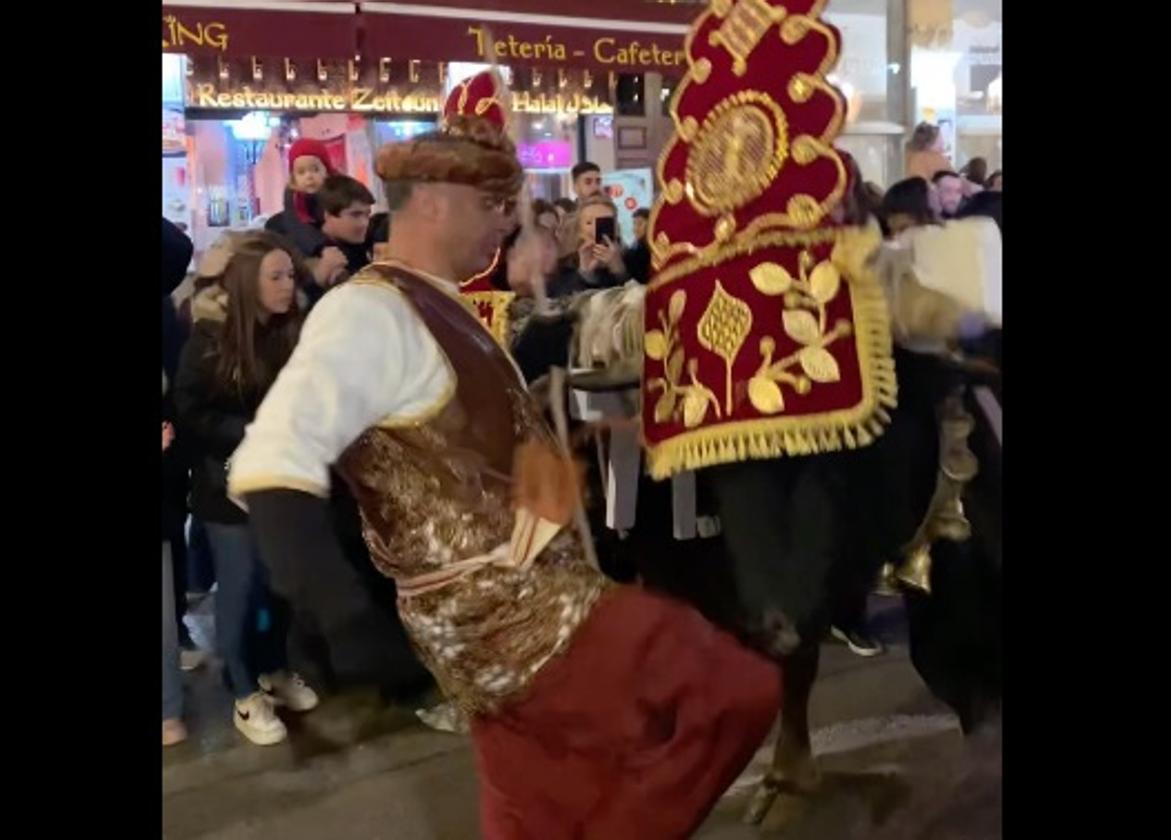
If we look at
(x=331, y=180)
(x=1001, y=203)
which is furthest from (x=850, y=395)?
(x=331, y=180)

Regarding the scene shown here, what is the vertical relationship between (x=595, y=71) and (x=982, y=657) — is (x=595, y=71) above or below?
above

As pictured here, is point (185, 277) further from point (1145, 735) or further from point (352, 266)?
point (1145, 735)

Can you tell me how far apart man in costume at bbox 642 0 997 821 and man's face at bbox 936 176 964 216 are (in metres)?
0.08

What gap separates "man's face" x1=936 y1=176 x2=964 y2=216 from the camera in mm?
1153

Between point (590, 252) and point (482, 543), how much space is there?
252mm

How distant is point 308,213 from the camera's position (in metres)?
1.12

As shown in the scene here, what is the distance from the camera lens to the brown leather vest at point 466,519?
1091 mm

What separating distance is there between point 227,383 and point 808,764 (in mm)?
571

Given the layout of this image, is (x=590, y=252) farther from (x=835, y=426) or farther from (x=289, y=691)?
(x=289, y=691)

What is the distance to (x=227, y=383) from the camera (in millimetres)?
1109

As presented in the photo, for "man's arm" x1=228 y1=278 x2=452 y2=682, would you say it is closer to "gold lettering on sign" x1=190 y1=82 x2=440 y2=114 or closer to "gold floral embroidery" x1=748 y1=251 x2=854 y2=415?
"gold lettering on sign" x1=190 y1=82 x2=440 y2=114

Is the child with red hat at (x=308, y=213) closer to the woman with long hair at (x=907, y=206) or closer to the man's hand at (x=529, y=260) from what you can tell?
the man's hand at (x=529, y=260)

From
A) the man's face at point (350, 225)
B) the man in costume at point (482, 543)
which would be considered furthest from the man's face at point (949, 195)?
the man's face at point (350, 225)
